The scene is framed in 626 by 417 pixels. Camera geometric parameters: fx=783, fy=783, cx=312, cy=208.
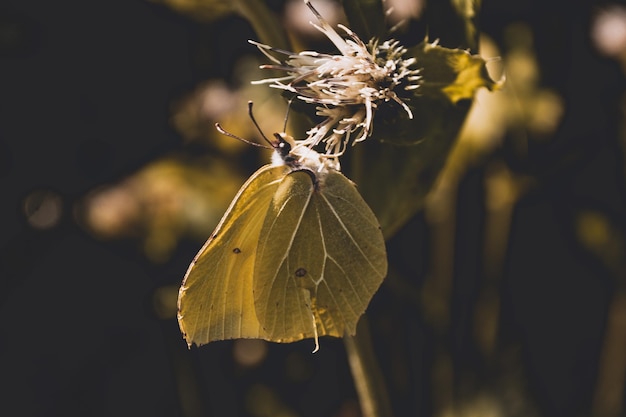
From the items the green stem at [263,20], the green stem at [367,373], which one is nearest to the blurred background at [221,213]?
the green stem at [263,20]

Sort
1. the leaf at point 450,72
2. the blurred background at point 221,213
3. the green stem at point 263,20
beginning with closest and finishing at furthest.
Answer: the leaf at point 450,72
the green stem at point 263,20
the blurred background at point 221,213

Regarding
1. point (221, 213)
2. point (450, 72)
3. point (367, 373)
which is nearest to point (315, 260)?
point (367, 373)

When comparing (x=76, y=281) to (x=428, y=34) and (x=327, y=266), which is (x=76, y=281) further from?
(x=428, y=34)

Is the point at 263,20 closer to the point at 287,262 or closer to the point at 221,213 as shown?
the point at 287,262

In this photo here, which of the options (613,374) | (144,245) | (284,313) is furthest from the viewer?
(144,245)

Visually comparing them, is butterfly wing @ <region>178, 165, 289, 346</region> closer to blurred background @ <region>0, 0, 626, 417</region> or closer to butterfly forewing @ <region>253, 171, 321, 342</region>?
butterfly forewing @ <region>253, 171, 321, 342</region>

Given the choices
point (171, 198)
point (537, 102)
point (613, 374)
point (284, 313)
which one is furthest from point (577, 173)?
point (284, 313)

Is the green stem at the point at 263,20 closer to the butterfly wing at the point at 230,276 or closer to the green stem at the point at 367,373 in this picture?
the butterfly wing at the point at 230,276
